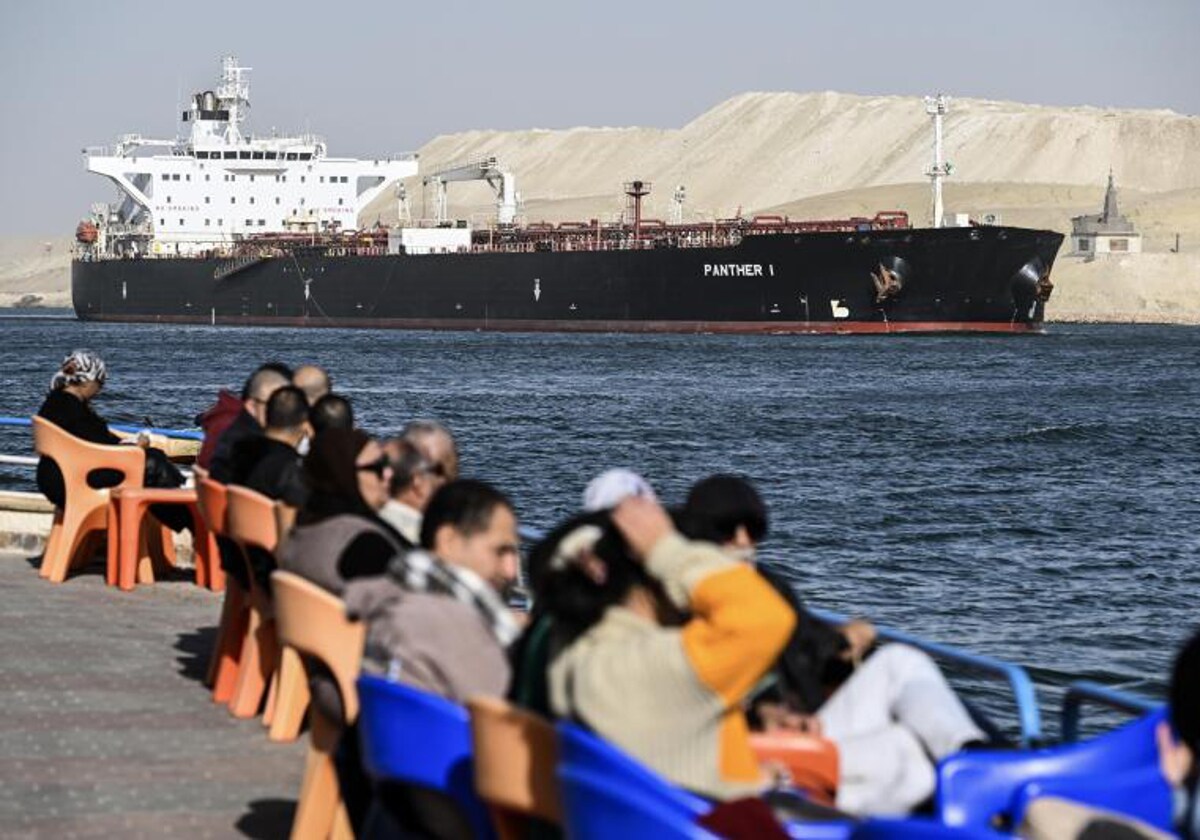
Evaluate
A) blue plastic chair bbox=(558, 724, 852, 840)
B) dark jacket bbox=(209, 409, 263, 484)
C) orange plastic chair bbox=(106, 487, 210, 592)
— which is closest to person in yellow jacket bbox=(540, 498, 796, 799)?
blue plastic chair bbox=(558, 724, 852, 840)

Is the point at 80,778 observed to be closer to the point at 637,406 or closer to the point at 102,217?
the point at 637,406

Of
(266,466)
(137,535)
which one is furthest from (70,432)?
(266,466)

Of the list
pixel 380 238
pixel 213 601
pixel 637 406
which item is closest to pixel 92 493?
pixel 213 601

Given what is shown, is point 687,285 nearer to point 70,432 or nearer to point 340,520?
point 70,432

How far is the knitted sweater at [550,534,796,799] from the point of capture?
3.51 m

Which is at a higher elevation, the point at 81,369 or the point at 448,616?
the point at 81,369

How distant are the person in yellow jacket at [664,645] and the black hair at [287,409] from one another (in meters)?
3.57

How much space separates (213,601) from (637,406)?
2674 centimetres

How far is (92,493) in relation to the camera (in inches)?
373

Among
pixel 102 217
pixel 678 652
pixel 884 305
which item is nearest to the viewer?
pixel 678 652

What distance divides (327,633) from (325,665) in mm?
79

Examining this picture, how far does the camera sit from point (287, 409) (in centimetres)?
733

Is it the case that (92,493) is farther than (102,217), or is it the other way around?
(102,217)

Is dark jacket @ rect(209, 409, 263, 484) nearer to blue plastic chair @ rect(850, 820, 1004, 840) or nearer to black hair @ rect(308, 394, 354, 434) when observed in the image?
black hair @ rect(308, 394, 354, 434)
